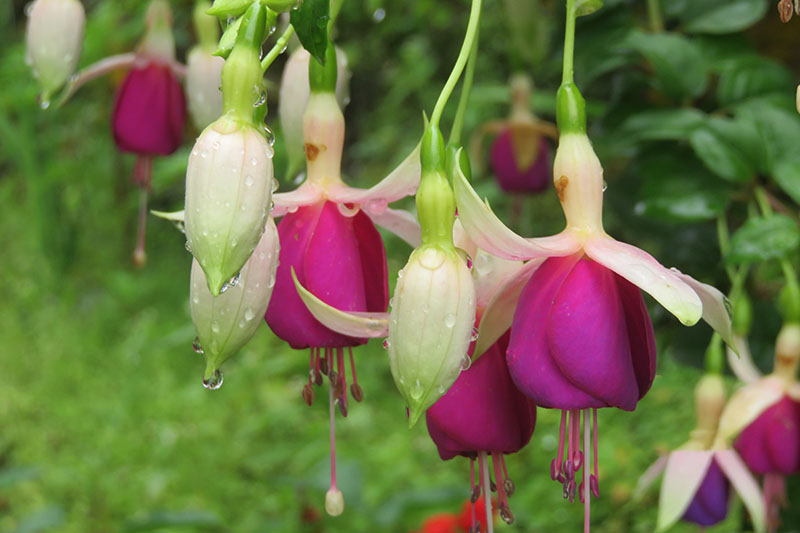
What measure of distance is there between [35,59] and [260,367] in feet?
4.35

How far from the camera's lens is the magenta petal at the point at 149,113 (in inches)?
33.7

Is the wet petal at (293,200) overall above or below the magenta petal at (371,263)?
above

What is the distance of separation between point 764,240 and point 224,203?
1.58 ft

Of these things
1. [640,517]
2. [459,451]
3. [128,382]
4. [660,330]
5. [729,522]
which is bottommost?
[128,382]

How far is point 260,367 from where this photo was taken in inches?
78.6

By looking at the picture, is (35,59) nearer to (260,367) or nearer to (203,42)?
(203,42)

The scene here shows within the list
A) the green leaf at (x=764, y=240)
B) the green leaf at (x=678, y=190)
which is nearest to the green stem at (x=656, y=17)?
the green leaf at (x=678, y=190)

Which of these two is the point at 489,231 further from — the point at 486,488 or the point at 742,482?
the point at 742,482

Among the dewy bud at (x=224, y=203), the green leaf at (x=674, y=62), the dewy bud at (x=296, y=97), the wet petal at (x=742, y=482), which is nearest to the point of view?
the dewy bud at (x=224, y=203)

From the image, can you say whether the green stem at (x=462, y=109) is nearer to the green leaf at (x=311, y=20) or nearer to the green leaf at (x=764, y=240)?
the green leaf at (x=311, y=20)

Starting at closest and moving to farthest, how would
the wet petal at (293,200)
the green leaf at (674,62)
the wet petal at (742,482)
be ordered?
1. the wet petal at (293,200)
2. the wet petal at (742,482)
3. the green leaf at (674,62)

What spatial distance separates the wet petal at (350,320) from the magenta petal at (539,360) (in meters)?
0.06

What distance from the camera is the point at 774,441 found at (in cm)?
72

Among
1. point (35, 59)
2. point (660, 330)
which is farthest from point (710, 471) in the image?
point (35, 59)
